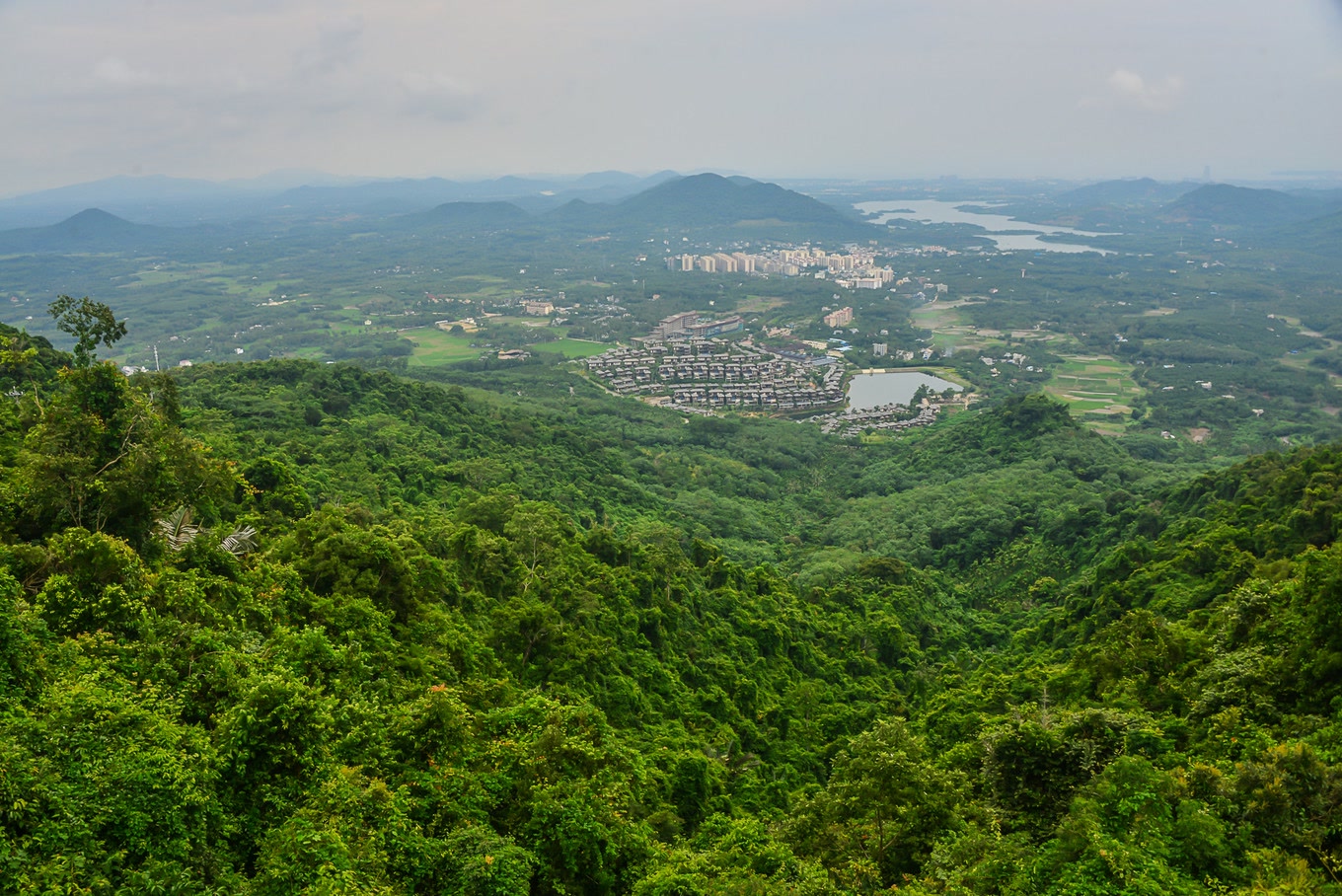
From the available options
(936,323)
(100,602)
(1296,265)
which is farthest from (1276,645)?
(1296,265)

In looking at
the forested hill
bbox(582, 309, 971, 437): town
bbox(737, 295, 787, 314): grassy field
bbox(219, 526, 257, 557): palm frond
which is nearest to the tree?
the forested hill

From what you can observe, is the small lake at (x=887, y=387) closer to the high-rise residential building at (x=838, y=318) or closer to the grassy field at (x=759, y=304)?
the high-rise residential building at (x=838, y=318)

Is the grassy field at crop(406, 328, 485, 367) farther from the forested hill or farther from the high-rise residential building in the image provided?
the forested hill

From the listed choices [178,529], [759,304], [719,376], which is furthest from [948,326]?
[178,529]

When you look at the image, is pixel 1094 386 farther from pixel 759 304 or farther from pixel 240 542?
pixel 240 542

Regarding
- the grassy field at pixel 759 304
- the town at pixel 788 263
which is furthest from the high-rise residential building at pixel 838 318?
the town at pixel 788 263
